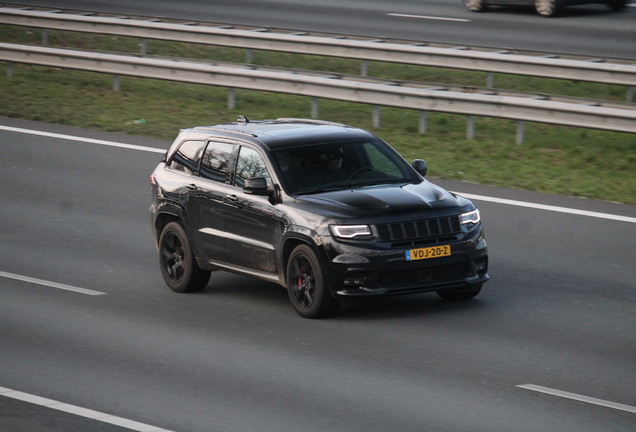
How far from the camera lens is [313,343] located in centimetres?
1053

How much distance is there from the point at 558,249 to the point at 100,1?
21793 millimetres

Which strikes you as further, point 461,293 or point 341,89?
point 341,89

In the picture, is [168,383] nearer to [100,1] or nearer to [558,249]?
[558,249]

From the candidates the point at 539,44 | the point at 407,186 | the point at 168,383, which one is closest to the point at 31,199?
the point at 407,186

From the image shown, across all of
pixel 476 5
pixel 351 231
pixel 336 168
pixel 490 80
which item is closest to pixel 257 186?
pixel 336 168

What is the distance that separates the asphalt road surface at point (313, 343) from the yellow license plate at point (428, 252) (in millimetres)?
559

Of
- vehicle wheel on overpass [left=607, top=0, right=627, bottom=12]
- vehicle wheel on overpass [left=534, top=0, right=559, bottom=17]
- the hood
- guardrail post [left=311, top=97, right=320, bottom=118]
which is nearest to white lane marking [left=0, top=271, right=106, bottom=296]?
the hood

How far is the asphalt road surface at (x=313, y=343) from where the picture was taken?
866 cm

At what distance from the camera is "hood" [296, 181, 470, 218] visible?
36.2 feet

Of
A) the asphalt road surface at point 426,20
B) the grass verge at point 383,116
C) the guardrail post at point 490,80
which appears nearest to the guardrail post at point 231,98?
the grass verge at point 383,116

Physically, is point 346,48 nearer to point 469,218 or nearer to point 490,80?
point 490,80

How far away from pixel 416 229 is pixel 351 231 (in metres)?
0.55

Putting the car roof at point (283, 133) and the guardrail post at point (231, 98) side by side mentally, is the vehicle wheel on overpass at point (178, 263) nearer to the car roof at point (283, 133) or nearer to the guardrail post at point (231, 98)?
the car roof at point (283, 133)

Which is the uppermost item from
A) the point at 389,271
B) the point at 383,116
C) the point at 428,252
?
the point at 428,252
